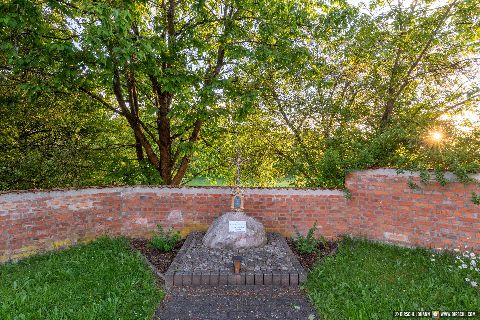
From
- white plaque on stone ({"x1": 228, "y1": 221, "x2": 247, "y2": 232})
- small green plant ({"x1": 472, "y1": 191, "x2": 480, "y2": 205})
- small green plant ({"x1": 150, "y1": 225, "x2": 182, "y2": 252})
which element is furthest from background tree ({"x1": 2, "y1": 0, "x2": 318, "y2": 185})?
small green plant ({"x1": 472, "y1": 191, "x2": 480, "y2": 205})

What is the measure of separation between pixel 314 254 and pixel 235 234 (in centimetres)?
179

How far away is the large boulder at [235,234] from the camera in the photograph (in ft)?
20.0

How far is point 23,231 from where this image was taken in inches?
237

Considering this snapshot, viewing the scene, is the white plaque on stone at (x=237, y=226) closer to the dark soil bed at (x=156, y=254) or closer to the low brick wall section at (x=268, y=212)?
the low brick wall section at (x=268, y=212)

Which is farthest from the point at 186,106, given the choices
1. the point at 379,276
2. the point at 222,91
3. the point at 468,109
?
the point at 468,109

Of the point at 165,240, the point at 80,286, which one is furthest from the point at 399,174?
the point at 80,286

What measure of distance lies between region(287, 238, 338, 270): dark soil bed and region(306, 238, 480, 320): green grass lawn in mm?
196

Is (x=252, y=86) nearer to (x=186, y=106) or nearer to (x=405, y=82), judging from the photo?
(x=186, y=106)

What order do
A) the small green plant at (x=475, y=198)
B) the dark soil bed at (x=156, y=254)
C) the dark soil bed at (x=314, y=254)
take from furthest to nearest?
the dark soil bed at (x=314, y=254) < the dark soil bed at (x=156, y=254) < the small green plant at (x=475, y=198)

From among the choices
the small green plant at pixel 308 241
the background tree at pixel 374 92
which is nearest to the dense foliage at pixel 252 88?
the background tree at pixel 374 92

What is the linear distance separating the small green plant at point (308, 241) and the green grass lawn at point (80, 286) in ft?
10.3

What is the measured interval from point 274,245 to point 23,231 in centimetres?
513

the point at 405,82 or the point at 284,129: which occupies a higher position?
the point at 405,82

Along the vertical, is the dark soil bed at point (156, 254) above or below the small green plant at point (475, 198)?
below
